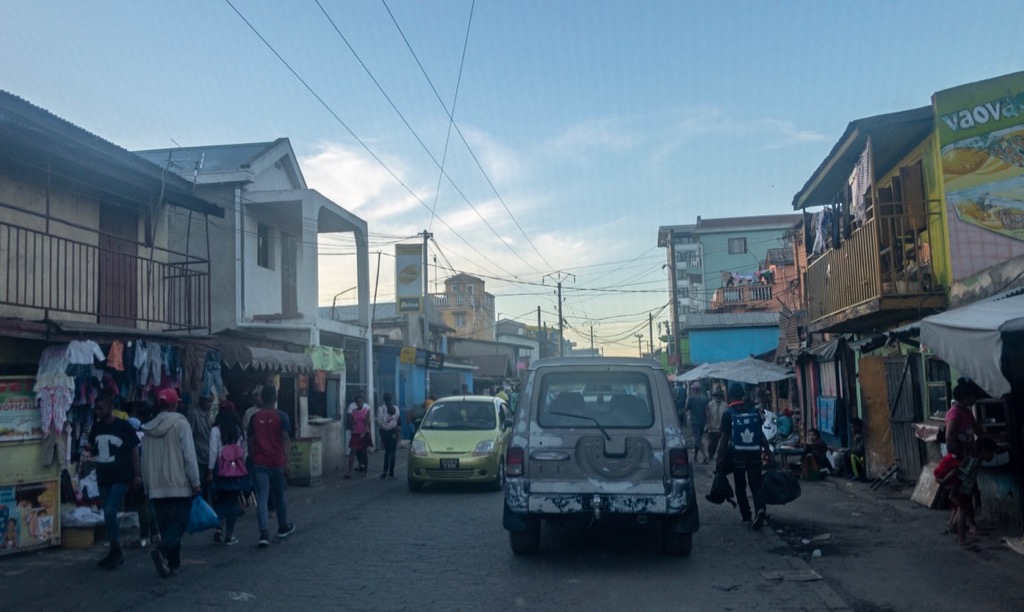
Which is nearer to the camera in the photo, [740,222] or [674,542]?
[674,542]

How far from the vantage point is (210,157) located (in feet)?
70.2

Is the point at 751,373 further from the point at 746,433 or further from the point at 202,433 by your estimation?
the point at 202,433

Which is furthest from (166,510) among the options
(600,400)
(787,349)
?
(787,349)

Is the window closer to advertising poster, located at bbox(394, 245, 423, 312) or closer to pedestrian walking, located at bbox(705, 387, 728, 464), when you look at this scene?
advertising poster, located at bbox(394, 245, 423, 312)

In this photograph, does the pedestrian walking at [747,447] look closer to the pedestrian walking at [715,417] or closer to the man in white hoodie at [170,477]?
the man in white hoodie at [170,477]

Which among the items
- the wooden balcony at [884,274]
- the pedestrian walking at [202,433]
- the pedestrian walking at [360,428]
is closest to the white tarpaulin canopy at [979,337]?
the wooden balcony at [884,274]

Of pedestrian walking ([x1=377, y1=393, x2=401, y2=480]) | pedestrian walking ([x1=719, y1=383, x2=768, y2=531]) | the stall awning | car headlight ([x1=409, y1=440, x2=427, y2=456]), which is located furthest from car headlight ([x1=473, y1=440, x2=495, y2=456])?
pedestrian walking ([x1=719, y1=383, x2=768, y2=531])

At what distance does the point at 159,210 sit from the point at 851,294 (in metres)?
12.4

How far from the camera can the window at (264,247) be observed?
2067cm

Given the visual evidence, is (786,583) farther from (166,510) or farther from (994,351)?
(166,510)

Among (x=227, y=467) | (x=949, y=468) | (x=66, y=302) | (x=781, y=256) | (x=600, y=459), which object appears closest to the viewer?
(x=600, y=459)

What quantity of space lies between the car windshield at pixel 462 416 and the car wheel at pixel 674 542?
733cm

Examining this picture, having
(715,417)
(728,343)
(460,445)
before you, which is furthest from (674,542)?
(728,343)

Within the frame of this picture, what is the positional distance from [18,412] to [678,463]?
24.1 feet
